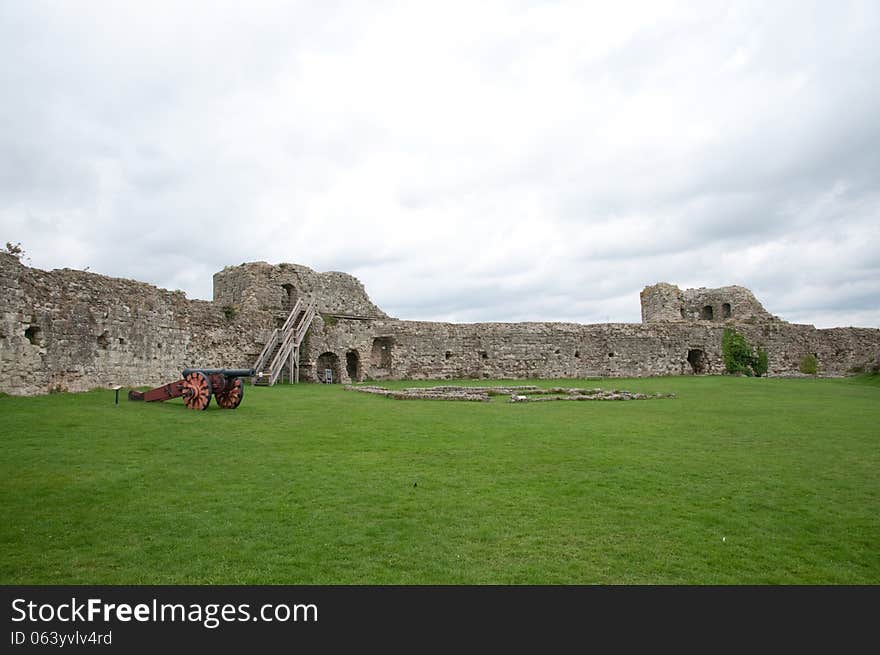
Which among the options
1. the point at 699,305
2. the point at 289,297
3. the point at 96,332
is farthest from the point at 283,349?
the point at 699,305

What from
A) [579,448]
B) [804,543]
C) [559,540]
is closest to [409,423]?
[579,448]

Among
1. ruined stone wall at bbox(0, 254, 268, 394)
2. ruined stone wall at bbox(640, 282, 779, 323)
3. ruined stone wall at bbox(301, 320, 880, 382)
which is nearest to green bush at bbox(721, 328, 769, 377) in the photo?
ruined stone wall at bbox(301, 320, 880, 382)

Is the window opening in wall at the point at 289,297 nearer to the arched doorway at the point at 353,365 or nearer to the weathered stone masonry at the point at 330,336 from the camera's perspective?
the weathered stone masonry at the point at 330,336

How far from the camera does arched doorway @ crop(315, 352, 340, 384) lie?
79.1 ft

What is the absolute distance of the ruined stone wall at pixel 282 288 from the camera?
24641 millimetres

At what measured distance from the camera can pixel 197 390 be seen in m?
11.7

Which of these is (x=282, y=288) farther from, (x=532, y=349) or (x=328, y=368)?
(x=532, y=349)

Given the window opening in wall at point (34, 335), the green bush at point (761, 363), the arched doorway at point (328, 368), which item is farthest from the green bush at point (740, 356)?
the window opening in wall at point (34, 335)

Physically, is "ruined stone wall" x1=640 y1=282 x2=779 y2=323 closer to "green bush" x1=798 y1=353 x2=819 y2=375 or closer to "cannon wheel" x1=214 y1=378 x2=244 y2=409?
"green bush" x1=798 y1=353 x2=819 y2=375
